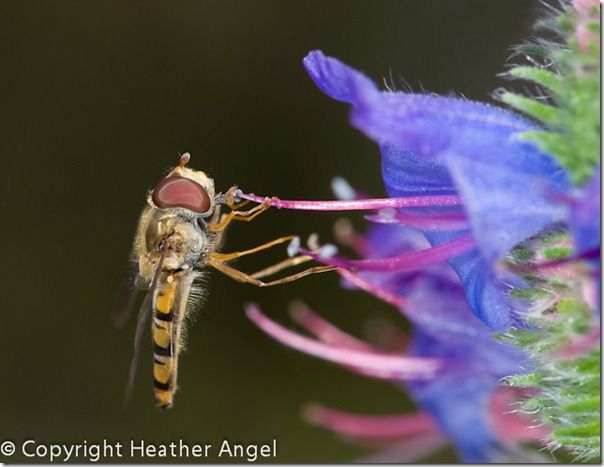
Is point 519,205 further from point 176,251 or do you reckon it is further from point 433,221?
point 176,251

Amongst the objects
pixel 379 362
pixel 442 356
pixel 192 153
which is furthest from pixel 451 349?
pixel 192 153

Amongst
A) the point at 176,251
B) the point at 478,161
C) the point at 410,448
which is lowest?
the point at 478,161

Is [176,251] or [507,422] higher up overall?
[176,251]

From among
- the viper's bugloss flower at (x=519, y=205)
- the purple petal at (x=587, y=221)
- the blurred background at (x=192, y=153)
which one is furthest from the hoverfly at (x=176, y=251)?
the blurred background at (x=192, y=153)

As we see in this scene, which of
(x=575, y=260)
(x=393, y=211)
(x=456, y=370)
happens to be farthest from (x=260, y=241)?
(x=575, y=260)

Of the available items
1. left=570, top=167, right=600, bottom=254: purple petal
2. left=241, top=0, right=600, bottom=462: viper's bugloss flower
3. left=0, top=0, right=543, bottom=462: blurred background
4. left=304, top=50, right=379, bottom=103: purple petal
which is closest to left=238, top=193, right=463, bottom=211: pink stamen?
left=241, top=0, right=600, bottom=462: viper's bugloss flower

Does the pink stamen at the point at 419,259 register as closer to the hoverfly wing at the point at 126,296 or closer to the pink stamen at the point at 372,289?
the pink stamen at the point at 372,289

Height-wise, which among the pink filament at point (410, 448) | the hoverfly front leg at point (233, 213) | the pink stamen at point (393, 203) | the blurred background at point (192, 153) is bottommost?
the pink stamen at point (393, 203)
